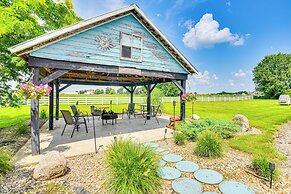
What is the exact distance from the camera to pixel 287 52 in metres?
40.2

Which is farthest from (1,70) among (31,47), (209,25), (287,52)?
(287,52)

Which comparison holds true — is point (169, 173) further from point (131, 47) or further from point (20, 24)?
point (20, 24)

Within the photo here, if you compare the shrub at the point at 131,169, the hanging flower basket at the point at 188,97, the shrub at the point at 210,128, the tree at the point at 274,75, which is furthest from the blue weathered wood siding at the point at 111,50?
the tree at the point at 274,75

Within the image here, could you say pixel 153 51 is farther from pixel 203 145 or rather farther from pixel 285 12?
pixel 285 12

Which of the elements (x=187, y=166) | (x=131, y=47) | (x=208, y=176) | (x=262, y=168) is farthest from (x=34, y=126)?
(x=262, y=168)

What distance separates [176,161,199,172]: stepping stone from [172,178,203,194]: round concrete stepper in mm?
415

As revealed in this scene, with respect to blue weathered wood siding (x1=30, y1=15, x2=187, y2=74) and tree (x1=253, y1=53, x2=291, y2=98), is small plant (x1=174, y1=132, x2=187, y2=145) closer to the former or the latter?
blue weathered wood siding (x1=30, y1=15, x2=187, y2=74)

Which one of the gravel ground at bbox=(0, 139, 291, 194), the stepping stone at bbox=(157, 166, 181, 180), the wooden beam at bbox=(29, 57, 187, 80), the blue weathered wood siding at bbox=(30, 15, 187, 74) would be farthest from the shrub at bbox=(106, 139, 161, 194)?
the blue weathered wood siding at bbox=(30, 15, 187, 74)

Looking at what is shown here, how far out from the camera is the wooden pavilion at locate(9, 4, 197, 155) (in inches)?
175

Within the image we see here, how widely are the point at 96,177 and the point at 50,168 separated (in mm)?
995

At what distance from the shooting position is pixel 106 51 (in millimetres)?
5629

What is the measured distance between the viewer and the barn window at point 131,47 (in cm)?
596

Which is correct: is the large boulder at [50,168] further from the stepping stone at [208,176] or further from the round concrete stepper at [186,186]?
the stepping stone at [208,176]

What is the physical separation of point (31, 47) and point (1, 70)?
2.93 meters
